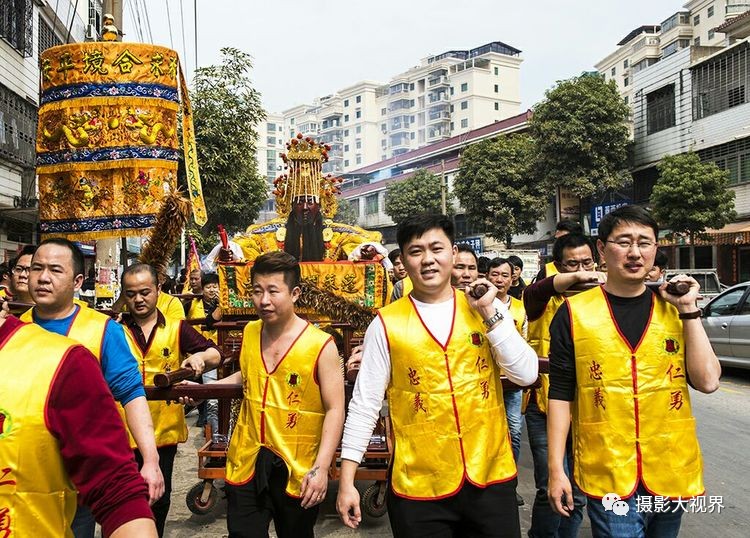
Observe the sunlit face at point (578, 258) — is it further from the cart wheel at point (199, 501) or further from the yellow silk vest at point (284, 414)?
the cart wheel at point (199, 501)

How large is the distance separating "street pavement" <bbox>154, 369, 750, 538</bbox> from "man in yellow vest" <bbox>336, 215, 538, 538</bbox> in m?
2.16

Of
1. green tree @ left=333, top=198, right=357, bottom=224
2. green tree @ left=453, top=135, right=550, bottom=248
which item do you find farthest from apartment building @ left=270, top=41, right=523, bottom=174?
green tree @ left=453, top=135, right=550, bottom=248

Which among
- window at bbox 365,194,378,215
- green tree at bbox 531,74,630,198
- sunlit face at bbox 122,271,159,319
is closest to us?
sunlit face at bbox 122,271,159,319

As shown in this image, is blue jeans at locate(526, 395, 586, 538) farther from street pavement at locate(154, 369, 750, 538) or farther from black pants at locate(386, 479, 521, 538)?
black pants at locate(386, 479, 521, 538)

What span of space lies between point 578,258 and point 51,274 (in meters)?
2.89

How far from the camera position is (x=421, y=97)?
78.9 m

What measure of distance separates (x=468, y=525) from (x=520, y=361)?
2.21 feet

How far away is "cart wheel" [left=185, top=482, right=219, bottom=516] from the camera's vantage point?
4.92 m

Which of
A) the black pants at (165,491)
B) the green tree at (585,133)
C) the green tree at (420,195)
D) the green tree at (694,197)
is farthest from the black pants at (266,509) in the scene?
the green tree at (420,195)

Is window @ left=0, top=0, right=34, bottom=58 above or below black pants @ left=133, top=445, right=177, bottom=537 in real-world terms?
above

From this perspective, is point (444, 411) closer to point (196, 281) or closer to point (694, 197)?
point (196, 281)

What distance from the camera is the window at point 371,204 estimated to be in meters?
55.9

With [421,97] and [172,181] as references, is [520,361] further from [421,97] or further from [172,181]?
[421,97]

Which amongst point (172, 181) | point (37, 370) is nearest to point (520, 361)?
point (37, 370)
